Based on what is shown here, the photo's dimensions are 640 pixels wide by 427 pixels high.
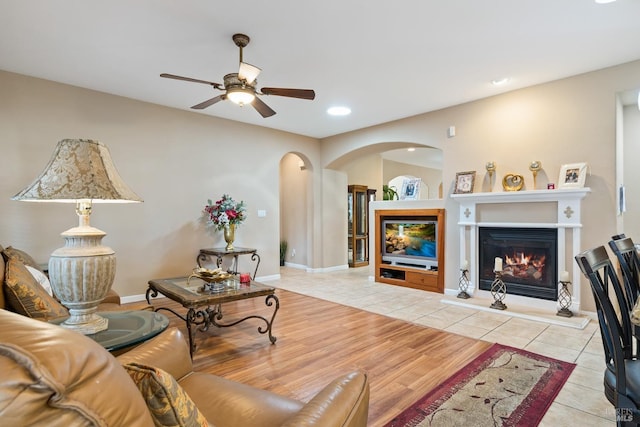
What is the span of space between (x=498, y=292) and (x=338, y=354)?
8.34 ft

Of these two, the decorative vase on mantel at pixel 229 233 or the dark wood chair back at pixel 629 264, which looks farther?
the decorative vase on mantel at pixel 229 233

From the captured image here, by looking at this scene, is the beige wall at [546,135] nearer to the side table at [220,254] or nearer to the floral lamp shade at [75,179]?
the side table at [220,254]

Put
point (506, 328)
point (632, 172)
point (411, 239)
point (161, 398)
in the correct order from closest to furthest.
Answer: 1. point (161, 398)
2. point (506, 328)
3. point (632, 172)
4. point (411, 239)

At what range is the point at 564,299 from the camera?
12.3 ft

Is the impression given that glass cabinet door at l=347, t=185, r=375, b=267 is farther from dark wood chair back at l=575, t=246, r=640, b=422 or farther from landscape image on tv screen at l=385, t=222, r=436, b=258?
dark wood chair back at l=575, t=246, r=640, b=422

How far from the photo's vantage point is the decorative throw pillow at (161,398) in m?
0.71

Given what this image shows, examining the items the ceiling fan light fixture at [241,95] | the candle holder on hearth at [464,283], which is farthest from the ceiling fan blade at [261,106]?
the candle holder on hearth at [464,283]

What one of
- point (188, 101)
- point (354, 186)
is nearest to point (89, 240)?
point (188, 101)

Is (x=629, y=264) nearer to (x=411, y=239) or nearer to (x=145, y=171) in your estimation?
(x=411, y=239)

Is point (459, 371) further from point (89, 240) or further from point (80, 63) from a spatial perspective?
point (80, 63)

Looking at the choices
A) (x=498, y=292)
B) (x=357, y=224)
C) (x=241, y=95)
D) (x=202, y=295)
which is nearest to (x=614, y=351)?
(x=202, y=295)

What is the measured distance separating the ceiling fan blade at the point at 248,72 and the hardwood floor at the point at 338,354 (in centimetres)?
234

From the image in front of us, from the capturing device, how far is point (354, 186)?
7520 millimetres

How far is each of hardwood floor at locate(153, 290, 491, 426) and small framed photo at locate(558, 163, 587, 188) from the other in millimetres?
2052
